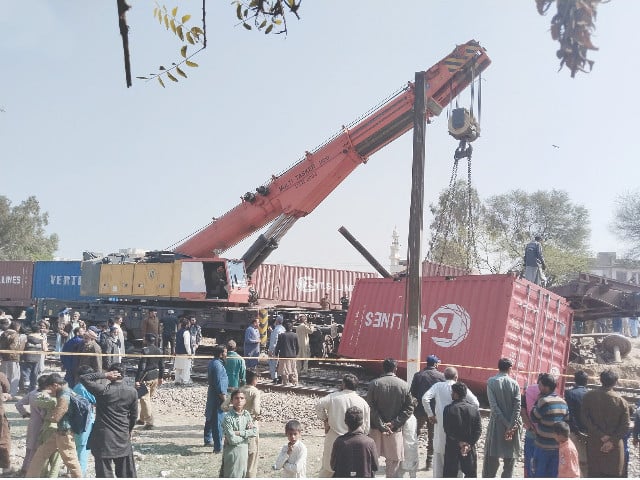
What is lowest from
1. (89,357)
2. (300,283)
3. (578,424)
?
(578,424)

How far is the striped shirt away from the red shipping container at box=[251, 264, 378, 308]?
18635mm

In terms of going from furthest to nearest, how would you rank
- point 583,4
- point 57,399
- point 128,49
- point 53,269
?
1. point 53,269
2. point 57,399
3. point 128,49
4. point 583,4

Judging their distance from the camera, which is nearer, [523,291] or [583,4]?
[583,4]

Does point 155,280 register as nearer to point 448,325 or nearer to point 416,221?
point 448,325

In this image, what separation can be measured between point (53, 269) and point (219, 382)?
19.6 m

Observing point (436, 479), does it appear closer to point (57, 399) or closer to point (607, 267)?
point (57, 399)

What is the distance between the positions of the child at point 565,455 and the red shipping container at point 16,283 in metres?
26.6

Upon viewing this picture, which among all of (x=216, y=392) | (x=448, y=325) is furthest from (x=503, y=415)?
(x=448, y=325)

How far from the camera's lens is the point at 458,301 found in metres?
12.7

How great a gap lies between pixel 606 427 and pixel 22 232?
61.9m

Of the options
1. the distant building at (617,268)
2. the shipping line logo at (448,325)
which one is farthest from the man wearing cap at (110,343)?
the distant building at (617,268)

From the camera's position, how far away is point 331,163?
16.6 metres

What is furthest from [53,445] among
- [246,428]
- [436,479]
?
[436,479]

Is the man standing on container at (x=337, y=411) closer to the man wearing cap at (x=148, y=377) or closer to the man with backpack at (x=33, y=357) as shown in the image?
the man wearing cap at (x=148, y=377)
